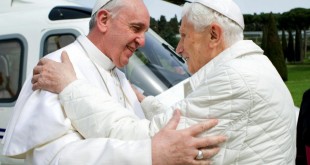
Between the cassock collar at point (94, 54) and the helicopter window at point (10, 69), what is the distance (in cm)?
308

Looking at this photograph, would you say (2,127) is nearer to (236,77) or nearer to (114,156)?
(114,156)

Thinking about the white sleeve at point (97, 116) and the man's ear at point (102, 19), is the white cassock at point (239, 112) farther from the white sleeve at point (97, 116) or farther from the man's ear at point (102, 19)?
the man's ear at point (102, 19)

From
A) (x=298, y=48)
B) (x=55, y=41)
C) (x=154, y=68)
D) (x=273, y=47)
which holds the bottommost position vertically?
(x=298, y=48)

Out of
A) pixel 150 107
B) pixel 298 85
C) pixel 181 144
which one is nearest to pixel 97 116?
pixel 181 144

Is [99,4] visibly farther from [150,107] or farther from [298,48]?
[298,48]

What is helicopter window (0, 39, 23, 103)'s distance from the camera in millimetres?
5668

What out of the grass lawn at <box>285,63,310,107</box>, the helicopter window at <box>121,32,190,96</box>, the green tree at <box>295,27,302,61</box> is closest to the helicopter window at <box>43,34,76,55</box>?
the helicopter window at <box>121,32,190,96</box>

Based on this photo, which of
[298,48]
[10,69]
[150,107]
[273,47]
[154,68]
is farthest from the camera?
[298,48]

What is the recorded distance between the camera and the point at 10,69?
5.78m

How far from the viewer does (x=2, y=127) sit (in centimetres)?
545

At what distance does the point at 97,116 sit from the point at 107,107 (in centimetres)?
6

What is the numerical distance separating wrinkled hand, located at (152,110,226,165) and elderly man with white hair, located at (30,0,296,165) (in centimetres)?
2

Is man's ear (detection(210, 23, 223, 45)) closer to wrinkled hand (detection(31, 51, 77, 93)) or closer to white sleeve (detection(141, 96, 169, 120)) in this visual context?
wrinkled hand (detection(31, 51, 77, 93))

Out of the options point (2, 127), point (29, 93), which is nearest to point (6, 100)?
point (2, 127)
